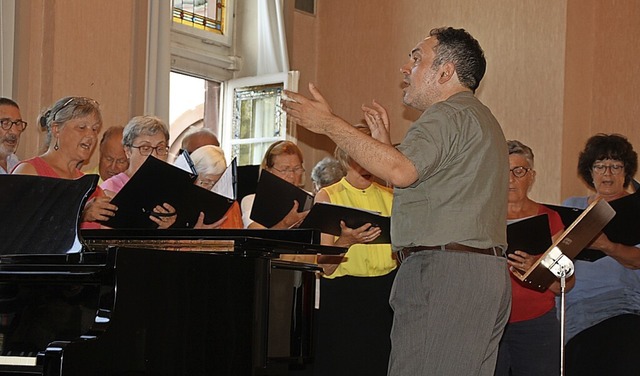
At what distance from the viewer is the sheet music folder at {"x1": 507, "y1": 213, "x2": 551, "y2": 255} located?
3.92 metres

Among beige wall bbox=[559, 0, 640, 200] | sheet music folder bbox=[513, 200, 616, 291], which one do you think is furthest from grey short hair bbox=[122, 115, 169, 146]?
beige wall bbox=[559, 0, 640, 200]

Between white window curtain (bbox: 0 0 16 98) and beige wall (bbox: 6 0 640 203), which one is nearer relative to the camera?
white window curtain (bbox: 0 0 16 98)

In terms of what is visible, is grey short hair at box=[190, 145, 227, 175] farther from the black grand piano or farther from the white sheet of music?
the black grand piano

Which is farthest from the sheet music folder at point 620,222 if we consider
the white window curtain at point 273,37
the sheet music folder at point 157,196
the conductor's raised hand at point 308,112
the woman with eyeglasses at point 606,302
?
the white window curtain at point 273,37

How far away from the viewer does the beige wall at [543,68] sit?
6766mm

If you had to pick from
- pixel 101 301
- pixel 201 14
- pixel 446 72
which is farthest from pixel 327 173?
pixel 101 301

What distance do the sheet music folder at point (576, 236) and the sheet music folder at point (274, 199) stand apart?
37.1 inches

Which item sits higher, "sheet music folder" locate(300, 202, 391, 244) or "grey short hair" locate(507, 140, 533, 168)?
"grey short hair" locate(507, 140, 533, 168)

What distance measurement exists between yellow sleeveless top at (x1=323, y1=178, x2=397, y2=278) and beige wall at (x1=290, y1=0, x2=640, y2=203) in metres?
2.64

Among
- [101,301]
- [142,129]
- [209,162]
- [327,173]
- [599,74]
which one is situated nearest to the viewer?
[101,301]

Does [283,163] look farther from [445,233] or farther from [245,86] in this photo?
[245,86]

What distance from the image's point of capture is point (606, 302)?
475 centimetres

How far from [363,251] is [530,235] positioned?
0.72 meters

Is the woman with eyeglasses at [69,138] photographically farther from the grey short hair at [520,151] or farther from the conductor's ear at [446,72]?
the grey short hair at [520,151]
